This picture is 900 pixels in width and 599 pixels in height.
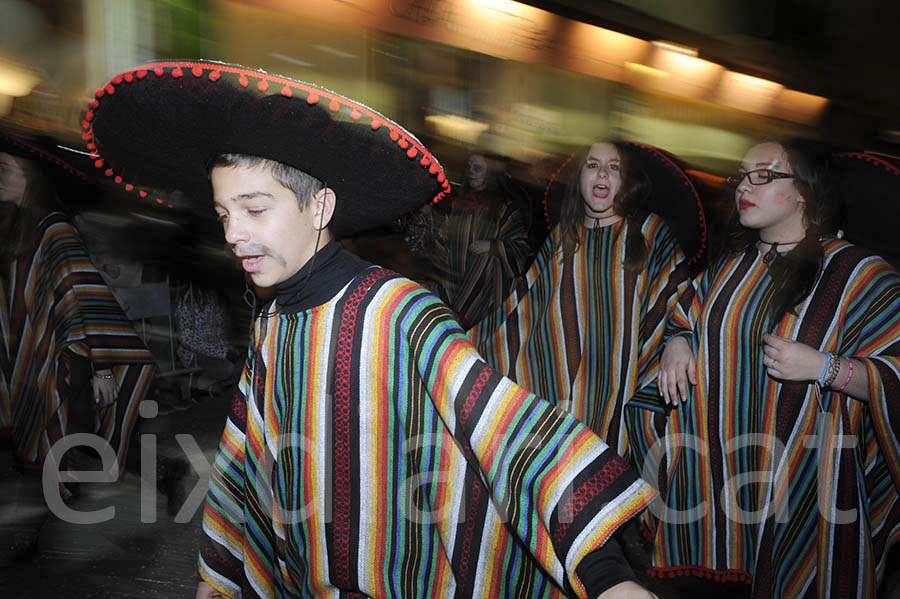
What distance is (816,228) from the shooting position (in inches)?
87.9

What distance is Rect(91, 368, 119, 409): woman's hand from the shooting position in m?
3.09

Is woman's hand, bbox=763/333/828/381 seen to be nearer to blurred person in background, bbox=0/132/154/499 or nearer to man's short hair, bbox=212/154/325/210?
man's short hair, bbox=212/154/325/210

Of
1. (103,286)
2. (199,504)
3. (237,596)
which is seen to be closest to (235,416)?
(237,596)

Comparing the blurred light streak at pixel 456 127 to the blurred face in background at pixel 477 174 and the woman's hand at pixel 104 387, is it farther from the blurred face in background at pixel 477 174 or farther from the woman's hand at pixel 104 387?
the woman's hand at pixel 104 387

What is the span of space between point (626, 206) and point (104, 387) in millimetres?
2525

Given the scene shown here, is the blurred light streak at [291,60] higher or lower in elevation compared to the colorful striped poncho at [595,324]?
higher

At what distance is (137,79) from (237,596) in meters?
1.19

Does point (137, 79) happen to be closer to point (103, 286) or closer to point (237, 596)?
point (237, 596)

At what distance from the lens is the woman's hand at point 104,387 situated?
3088 millimetres

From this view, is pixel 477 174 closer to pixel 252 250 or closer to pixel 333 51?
pixel 333 51

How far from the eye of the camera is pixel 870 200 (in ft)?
7.40

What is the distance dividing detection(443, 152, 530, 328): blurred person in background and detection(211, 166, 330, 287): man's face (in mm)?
3579

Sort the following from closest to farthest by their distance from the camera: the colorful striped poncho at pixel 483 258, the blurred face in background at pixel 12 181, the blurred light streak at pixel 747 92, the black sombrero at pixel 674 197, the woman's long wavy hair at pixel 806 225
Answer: the woman's long wavy hair at pixel 806 225 < the blurred face in background at pixel 12 181 < the black sombrero at pixel 674 197 < the colorful striped poncho at pixel 483 258 < the blurred light streak at pixel 747 92

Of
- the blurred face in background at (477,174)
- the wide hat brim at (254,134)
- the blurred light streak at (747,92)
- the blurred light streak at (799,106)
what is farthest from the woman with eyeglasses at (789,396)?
the blurred light streak at (799,106)
